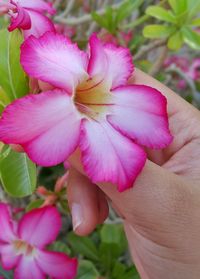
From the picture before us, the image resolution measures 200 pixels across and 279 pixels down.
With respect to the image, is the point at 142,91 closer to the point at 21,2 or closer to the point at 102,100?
the point at 102,100

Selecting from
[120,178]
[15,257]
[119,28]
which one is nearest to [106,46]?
[120,178]

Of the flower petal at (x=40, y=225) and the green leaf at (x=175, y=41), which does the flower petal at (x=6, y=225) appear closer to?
the flower petal at (x=40, y=225)

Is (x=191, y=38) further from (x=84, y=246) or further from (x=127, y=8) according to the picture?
(x=84, y=246)

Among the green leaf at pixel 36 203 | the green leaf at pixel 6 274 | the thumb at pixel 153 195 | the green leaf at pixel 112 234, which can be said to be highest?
the thumb at pixel 153 195

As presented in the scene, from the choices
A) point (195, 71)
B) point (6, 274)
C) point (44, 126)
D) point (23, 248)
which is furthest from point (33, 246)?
point (195, 71)

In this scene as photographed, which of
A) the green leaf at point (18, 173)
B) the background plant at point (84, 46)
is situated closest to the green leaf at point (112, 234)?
the background plant at point (84, 46)

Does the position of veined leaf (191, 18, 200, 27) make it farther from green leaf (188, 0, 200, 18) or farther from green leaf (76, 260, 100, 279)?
green leaf (76, 260, 100, 279)
